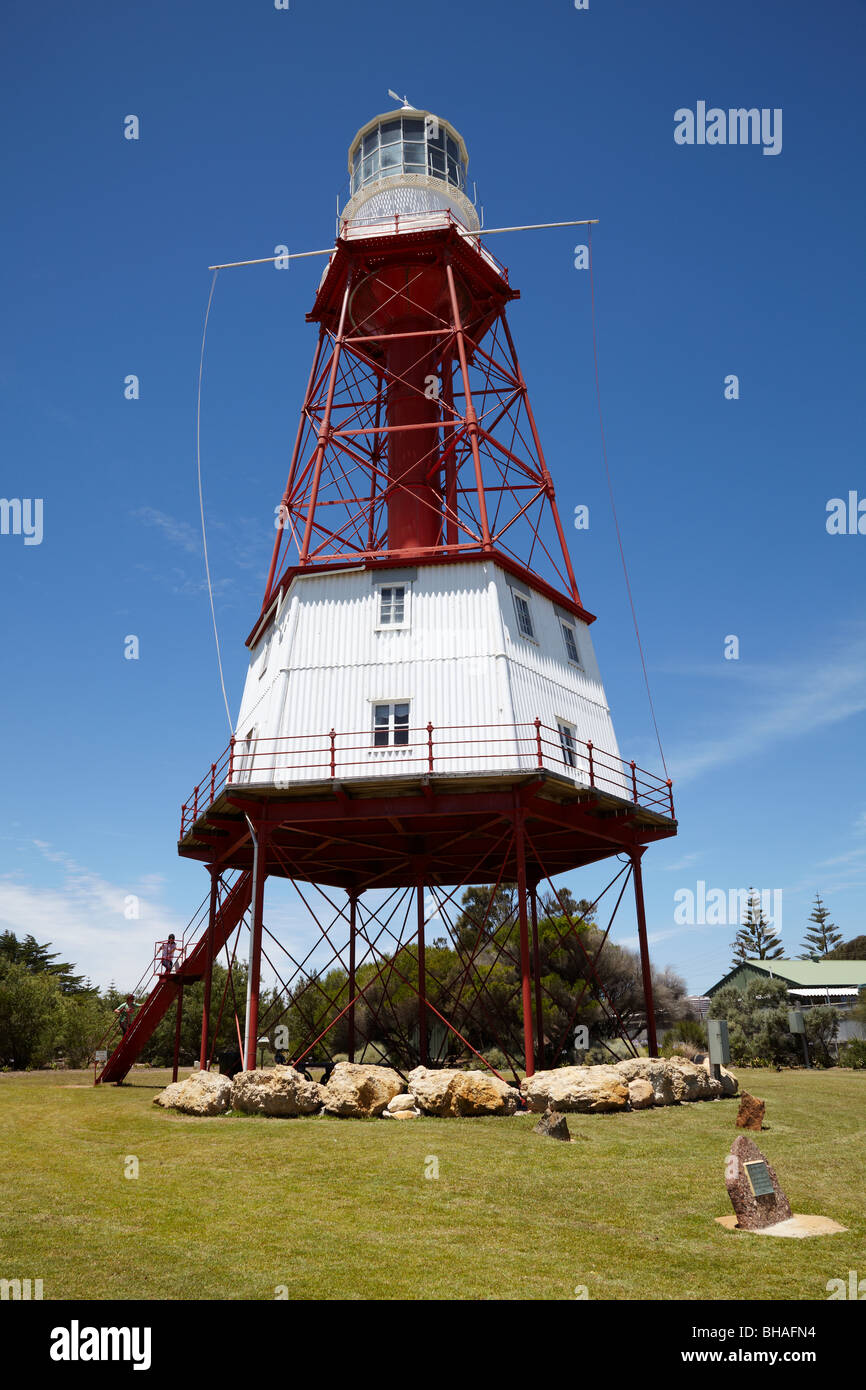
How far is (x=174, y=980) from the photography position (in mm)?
28141

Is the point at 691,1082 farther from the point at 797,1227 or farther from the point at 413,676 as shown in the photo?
the point at 413,676

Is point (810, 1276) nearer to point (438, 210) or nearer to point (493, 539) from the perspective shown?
point (493, 539)

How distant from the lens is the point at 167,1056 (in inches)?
1791

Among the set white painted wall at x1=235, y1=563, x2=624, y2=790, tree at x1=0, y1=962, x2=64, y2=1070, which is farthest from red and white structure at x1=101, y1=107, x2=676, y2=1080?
tree at x1=0, y1=962, x2=64, y2=1070

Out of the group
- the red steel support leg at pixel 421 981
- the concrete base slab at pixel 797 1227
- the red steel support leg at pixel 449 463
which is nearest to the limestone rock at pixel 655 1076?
the red steel support leg at pixel 421 981

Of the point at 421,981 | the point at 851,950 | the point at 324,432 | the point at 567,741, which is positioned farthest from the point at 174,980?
the point at 851,950

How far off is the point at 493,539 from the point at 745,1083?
58.4ft

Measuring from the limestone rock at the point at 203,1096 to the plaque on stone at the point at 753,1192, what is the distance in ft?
39.1

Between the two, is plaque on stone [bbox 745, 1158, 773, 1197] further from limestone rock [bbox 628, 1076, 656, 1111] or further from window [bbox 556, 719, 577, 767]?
window [bbox 556, 719, 577, 767]

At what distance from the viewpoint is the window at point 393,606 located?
25.2 metres

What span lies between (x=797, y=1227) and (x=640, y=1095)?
31.3 feet

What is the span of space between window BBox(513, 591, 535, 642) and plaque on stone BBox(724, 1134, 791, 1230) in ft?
53.4

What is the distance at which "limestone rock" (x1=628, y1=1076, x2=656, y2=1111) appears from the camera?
19.6 meters
